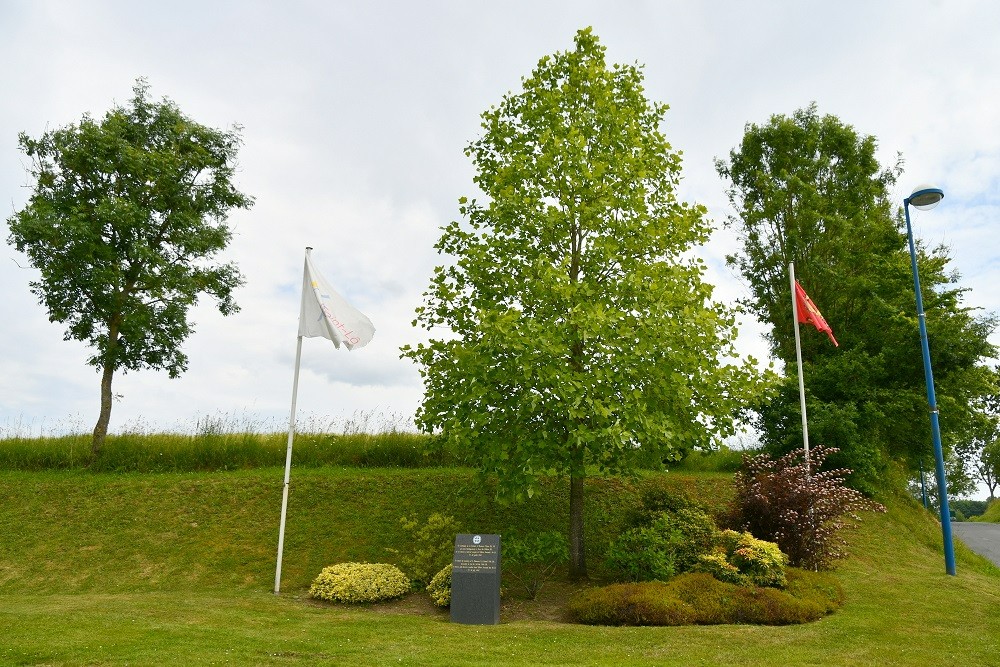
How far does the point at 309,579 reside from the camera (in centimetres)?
1492

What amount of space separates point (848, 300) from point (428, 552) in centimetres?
1707

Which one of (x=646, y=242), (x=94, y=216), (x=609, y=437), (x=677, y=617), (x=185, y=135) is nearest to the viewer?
(x=677, y=617)

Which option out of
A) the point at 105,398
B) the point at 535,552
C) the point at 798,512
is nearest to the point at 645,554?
the point at 535,552

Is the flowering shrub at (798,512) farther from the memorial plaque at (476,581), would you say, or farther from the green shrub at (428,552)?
the green shrub at (428,552)

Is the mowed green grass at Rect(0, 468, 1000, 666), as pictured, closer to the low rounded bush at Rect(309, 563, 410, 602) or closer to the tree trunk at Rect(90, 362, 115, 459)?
the low rounded bush at Rect(309, 563, 410, 602)

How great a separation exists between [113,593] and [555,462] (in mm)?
9795

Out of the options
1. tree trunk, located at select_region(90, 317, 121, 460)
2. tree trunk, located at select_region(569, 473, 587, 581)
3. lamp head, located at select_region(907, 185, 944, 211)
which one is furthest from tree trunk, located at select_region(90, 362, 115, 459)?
lamp head, located at select_region(907, 185, 944, 211)

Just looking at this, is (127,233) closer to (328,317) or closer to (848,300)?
(328,317)

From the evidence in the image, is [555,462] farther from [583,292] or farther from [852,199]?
[852,199]

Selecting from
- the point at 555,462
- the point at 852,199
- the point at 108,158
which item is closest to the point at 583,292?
the point at 555,462

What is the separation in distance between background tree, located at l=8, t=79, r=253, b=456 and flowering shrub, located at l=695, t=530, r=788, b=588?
17.9 m

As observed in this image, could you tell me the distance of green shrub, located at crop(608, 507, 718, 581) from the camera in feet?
41.3

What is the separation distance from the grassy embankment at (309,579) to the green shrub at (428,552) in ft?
2.75

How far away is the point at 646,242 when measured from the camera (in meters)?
14.1
